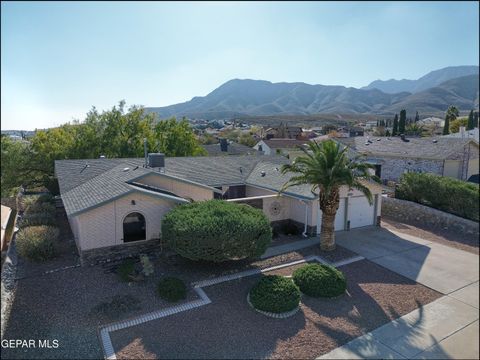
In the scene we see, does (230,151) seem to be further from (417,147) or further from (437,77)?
(437,77)

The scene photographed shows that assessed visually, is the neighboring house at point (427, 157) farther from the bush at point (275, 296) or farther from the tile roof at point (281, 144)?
the bush at point (275, 296)

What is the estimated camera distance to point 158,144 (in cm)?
3105

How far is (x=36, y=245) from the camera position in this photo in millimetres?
12930

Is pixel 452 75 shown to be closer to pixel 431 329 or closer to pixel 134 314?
pixel 431 329

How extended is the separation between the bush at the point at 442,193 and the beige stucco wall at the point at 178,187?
511 inches

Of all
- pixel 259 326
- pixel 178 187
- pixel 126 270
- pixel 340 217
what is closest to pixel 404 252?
pixel 340 217

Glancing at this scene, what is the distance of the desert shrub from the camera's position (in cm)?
1154

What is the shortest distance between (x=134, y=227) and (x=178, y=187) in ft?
12.2

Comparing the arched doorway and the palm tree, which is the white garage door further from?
the arched doorway

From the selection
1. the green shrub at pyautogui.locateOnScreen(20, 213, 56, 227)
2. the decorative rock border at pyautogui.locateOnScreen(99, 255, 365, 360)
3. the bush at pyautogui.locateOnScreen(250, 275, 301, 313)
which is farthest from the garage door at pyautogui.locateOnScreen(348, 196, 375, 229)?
the green shrub at pyautogui.locateOnScreen(20, 213, 56, 227)

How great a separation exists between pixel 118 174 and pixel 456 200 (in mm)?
18326

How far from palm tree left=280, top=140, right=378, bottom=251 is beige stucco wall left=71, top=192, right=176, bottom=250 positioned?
6081 millimetres

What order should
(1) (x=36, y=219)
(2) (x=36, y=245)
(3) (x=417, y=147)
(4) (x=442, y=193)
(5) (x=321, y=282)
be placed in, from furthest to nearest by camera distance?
(3) (x=417, y=147) < (4) (x=442, y=193) < (1) (x=36, y=219) < (2) (x=36, y=245) < (5) (x=321, y=282)

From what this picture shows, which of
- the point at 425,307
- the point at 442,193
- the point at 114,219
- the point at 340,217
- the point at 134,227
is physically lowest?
the point at 425,307
